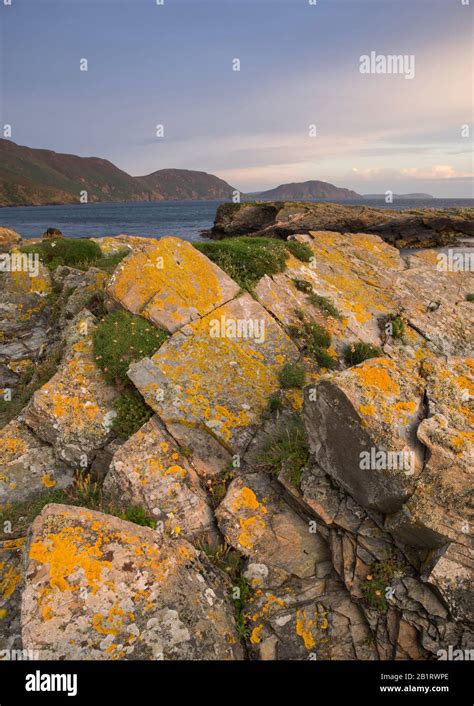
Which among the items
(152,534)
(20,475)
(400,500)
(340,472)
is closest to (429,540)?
(400,500)

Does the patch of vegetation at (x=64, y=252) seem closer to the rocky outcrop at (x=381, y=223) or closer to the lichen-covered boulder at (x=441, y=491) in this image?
the lichen-covered boulder at (x=441, y=491)

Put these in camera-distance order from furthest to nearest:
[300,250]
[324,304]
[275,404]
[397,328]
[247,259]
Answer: [300,250] → [247,259] → [324,304] → [397,328] → [275,404]

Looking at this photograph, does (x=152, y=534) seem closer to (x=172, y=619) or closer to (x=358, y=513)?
(x=172, y=619)

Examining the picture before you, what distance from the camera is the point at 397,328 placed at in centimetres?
1220

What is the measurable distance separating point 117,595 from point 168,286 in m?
7.63

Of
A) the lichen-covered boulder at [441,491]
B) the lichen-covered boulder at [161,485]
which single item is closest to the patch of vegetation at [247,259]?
the lichen-covered boulder at [161,485]

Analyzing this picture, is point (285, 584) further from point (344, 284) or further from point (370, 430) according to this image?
point (344, 284)

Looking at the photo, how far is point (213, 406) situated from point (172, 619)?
4184 mm

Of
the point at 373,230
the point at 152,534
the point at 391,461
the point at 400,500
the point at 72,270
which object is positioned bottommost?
the point at 152,534

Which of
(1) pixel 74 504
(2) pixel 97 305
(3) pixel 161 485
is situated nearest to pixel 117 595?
(3) pixel 161 485

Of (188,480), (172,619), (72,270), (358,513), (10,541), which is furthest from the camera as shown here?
(72,270)

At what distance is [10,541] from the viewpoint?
24.0 feet

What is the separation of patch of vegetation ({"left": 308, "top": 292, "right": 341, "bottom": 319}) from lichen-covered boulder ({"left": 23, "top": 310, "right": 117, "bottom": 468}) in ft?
21.7

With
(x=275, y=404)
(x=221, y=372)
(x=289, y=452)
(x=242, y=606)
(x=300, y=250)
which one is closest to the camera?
(x=242, y=606)
